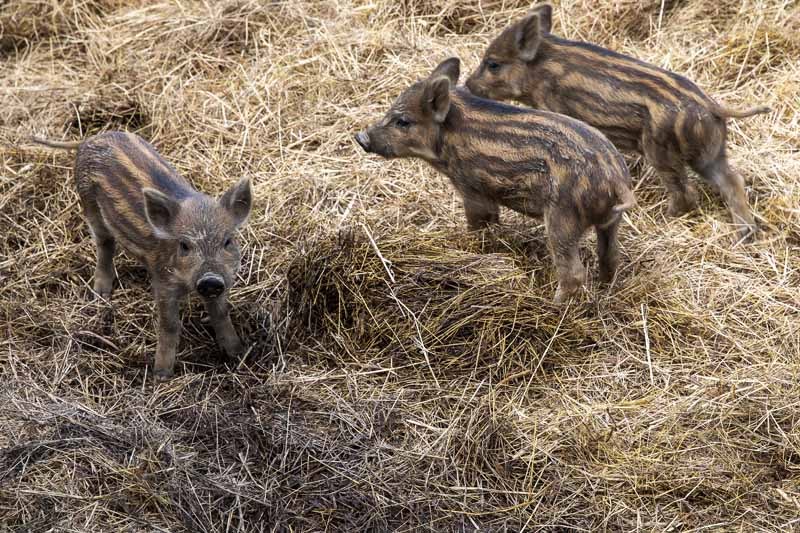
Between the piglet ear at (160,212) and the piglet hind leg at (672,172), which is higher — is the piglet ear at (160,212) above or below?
above

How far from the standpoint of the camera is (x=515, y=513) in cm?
408

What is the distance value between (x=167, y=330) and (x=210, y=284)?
0.51m

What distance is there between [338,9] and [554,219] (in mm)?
3293

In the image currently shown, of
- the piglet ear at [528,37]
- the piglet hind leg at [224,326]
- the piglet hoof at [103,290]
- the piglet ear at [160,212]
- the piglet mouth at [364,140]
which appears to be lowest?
the piglet hoof at [103,290]

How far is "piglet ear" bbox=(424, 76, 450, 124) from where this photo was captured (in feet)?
16.9

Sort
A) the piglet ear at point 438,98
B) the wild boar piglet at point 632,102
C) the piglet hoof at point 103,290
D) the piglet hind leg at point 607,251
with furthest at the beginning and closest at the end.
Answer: the wild boar piglet at point 632,102, the piglet hoof at point 103,290, the piglet ear at point 438,98, the piglet hind leg at point 607,251

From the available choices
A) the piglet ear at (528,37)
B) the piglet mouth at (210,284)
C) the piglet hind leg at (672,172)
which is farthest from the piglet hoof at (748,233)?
the piglet mouth at (210,284)

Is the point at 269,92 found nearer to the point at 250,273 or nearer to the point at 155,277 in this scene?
the point at 250,273

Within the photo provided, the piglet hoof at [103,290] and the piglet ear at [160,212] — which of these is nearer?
the piglet ear at [160,212]

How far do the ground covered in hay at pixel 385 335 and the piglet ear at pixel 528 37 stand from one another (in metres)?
0.88

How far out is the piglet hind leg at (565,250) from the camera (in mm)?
4906

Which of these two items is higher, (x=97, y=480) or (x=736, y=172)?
(x=736, y=172)

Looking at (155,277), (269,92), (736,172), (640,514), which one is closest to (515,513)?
(640,514)

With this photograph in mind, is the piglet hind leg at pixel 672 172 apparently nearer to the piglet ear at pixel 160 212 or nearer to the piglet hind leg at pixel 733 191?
the piglet hind leg at pixel 733 191
